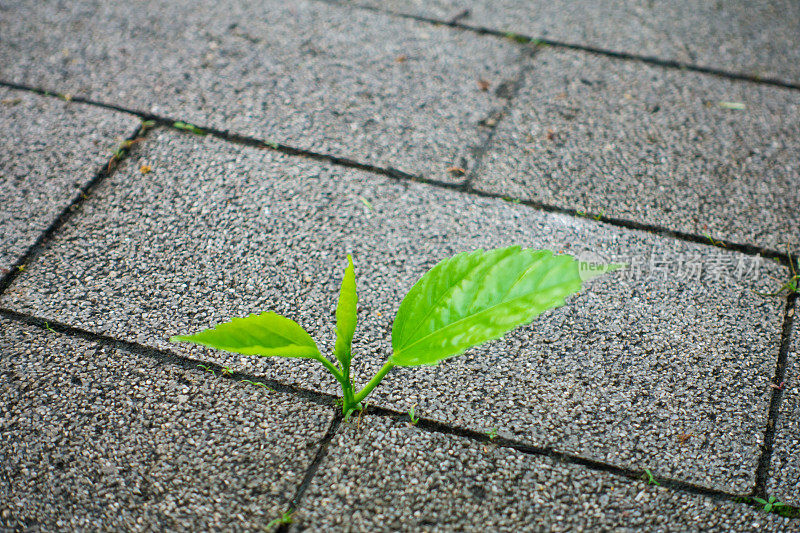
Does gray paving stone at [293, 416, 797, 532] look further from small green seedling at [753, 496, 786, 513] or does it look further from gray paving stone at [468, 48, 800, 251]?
gray paving stone at [468, 48, 800, 251]

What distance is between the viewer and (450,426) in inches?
58.0

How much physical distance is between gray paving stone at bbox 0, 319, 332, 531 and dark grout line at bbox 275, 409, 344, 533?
12mm

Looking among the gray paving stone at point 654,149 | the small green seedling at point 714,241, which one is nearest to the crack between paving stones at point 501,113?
the gray paving stone at point 654,149

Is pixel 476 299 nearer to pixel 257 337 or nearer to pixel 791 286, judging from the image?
pixel 257 337

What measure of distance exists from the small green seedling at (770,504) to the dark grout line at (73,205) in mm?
1939

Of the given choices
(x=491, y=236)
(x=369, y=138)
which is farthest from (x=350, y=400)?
(x=369, y=138)

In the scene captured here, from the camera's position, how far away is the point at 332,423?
1.47m

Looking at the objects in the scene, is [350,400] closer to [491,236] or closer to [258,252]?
[258,252]

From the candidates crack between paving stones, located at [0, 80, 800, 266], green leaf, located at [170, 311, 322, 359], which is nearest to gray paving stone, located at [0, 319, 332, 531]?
green leaf, located at [170, 311, 322, 359]

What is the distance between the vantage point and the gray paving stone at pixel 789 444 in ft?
4.53

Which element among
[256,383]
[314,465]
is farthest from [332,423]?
[256,383]

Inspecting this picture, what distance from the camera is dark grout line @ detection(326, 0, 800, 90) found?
8.73 ft

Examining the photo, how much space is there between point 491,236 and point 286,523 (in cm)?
105

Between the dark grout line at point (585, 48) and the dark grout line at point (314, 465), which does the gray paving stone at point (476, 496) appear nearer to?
the dark grout line at point (314, 465)
